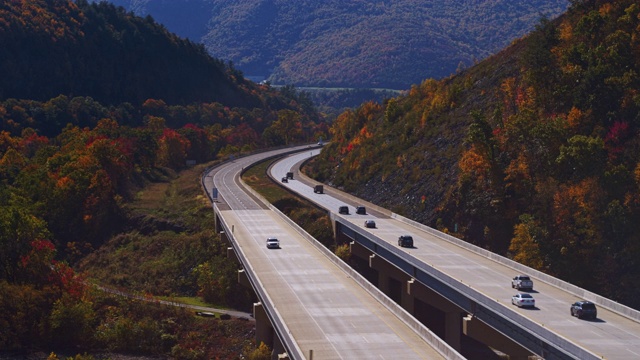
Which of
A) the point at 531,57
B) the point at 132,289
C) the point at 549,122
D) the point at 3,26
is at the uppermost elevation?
the point at 3,26

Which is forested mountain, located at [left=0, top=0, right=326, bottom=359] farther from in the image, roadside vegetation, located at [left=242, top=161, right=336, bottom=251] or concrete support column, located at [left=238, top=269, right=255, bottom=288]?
roadside vegetation, located at [left=242, top=161, right=336, bottom=251]

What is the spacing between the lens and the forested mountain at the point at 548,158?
7606cm

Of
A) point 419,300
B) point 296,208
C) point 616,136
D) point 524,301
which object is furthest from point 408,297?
point 296,208

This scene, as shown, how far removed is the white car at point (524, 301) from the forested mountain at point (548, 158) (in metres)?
20.1

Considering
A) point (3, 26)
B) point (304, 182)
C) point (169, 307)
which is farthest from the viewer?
point (3, 26)

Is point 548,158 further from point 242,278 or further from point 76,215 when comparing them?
point 76,215

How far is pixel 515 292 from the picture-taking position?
59.0 metres

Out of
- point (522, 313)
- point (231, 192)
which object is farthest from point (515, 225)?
point (231, 192)

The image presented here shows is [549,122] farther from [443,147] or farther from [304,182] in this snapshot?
[304,182]

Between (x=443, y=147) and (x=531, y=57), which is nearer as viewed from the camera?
(x=531, y=57)

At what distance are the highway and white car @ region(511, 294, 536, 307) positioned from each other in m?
7.33

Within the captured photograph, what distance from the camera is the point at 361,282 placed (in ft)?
208

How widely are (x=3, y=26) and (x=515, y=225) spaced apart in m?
145

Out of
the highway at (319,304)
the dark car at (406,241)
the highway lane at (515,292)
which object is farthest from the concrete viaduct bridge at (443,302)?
the dark car at (406,241)
